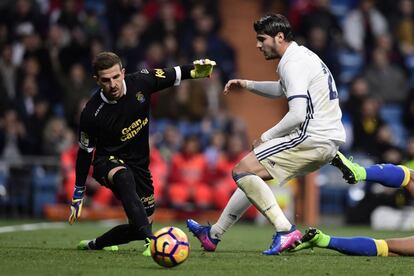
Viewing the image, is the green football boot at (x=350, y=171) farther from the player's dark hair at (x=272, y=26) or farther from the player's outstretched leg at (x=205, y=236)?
the player's outstretched leg at (x=205, y=236)

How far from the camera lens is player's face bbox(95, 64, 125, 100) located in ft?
29.3

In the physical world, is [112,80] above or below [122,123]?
above

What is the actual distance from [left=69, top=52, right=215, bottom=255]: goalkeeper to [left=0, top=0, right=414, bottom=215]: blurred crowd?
7.46 meters

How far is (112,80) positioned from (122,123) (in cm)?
42

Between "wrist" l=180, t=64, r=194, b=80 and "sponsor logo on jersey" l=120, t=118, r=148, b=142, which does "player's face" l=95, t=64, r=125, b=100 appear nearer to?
"sponsor logo on jersey" l=120, t=118, r=148, b=142

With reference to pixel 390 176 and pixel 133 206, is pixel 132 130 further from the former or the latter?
pixel 390 176

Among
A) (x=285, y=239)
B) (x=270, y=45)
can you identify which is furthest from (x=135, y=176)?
(x=270, y=45)

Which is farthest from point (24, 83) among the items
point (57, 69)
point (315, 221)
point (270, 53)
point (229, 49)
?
point (270, 53)

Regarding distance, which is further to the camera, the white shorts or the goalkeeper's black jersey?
the goalkeeper's black jersey

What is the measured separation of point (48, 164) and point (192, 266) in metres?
9.33

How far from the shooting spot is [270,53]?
30.1 feet

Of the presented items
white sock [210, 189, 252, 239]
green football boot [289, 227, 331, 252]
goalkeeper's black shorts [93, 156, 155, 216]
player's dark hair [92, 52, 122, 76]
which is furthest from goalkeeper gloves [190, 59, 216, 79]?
green football boot [289, 227, 331, 252]

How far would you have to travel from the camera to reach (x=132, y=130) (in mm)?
9219

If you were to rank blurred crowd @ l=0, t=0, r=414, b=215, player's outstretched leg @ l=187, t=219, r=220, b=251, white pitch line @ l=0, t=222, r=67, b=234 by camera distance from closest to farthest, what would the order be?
player's outstretched leg @ l=187, t=219, r=220, b=251, white pitch line @ l=0, t=222, r=67, b=234, blurred crowd @ l=0, t=0, r=414, b=215
